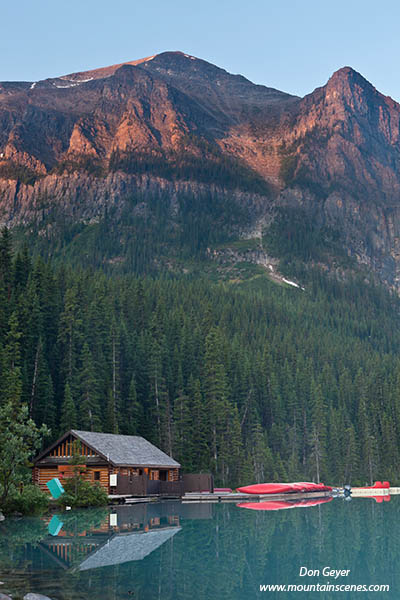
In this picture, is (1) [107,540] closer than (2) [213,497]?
Yes

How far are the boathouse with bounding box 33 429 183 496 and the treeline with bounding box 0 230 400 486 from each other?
667 cm

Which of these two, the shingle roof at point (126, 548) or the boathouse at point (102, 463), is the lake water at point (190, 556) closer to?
the shingle roof at point (126, 548)

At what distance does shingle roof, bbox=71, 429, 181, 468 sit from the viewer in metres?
58.0

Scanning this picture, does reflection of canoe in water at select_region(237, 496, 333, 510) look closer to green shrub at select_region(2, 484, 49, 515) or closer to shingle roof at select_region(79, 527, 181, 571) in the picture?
green shrub at select_region(2, 484, 49, 515)

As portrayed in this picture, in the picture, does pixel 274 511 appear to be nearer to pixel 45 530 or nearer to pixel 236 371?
pixel 45 530

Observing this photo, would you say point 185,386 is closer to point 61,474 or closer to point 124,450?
point 124,450

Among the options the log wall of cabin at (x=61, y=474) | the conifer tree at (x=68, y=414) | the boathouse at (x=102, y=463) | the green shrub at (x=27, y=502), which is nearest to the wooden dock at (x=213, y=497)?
the boathouse at (x=102, y=463)

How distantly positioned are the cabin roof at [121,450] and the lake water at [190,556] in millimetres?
17405

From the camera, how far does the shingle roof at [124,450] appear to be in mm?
57969

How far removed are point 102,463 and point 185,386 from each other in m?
36.8

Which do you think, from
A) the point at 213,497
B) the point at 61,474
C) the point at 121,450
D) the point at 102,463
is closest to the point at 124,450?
the point at 121,450

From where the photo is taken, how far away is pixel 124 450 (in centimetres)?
6184

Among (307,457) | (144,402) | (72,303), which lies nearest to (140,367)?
(144,402)

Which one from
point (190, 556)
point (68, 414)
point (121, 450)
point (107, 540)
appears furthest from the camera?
point (68, 414)
